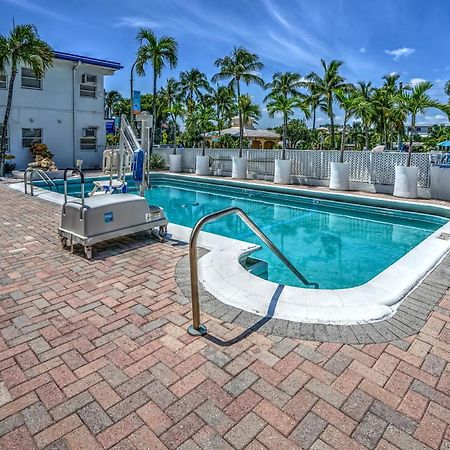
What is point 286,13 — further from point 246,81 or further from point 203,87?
point 203,87

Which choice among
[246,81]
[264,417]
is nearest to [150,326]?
[264,417]

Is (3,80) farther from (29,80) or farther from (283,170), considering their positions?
(283,170)

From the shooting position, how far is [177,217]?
31.9 ft

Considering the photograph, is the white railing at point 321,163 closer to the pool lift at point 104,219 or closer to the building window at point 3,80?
the building window at point 3,80

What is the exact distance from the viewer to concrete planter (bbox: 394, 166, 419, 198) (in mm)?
10805

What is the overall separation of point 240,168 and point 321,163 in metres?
3.66

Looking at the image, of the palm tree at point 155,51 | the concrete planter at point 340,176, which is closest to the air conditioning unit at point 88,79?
the palm tree at point 155,51

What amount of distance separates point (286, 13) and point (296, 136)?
3161cm

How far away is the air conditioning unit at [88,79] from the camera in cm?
1886

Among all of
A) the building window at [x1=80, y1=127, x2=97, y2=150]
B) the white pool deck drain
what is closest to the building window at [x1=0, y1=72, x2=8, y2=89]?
the building window at [x1=80, y1=127, x2=97, y2=150]

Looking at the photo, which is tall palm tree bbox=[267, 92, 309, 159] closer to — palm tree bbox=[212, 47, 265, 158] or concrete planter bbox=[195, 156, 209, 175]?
concrete planter bbox=[195, 156, 209, 175]

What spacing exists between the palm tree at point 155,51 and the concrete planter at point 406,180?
13216mm

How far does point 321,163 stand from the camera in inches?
546

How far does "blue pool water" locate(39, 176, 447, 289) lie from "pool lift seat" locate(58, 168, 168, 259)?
2.13 meters
